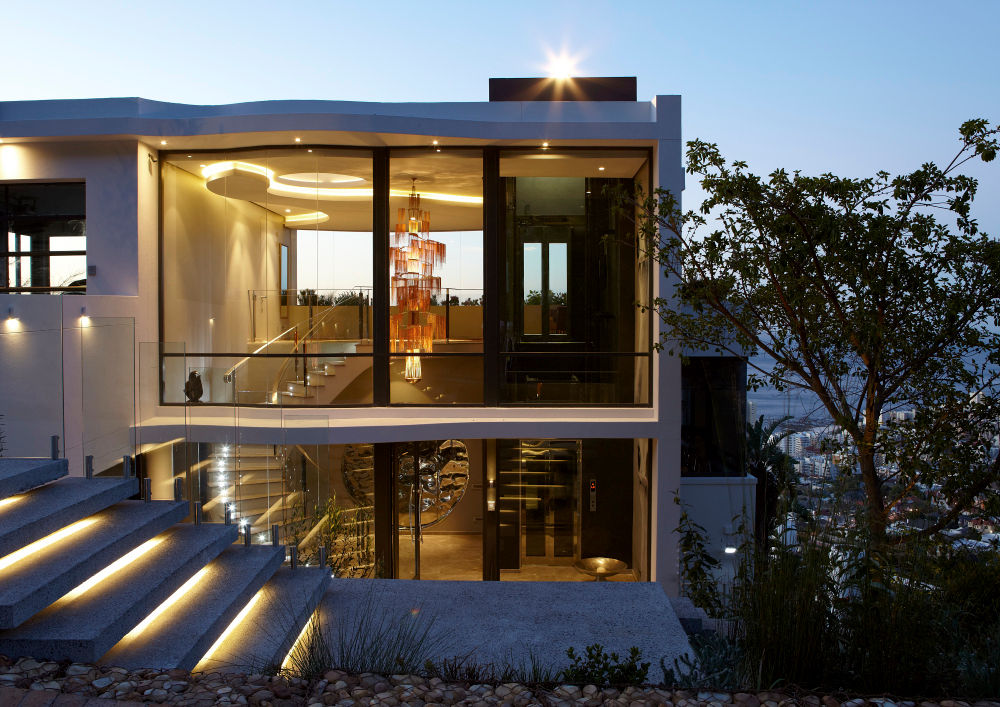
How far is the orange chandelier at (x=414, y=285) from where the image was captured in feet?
33.1

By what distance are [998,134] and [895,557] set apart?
3906 millimetres

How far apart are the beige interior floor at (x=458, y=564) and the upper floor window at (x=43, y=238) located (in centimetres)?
577

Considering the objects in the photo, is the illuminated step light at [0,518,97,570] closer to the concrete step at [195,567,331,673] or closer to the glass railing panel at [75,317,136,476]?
the glass railing panel at [75,317,136,476]

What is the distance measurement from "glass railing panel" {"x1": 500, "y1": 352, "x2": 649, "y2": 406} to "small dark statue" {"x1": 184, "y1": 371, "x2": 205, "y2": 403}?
380 centimetres

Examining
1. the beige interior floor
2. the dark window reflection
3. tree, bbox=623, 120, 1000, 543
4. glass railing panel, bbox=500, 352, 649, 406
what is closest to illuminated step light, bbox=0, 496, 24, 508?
the beige interior floor

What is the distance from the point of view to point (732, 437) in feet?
32.8

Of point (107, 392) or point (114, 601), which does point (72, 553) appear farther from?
point (107, 392)

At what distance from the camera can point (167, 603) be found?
4.84 meters

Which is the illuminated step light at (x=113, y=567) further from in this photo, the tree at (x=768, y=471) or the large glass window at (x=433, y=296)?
the large glass window at (x=433, y=296)

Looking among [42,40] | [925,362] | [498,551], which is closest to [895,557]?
[925,362]

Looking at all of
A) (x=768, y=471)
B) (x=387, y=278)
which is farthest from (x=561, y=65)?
(x=768, y=471)

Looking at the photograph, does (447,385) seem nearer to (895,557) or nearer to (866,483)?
(866,483)

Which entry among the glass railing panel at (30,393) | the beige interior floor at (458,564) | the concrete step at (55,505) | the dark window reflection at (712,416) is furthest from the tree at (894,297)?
the glass railing panel at (30,393)

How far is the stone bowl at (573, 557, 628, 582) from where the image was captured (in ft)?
33.0
